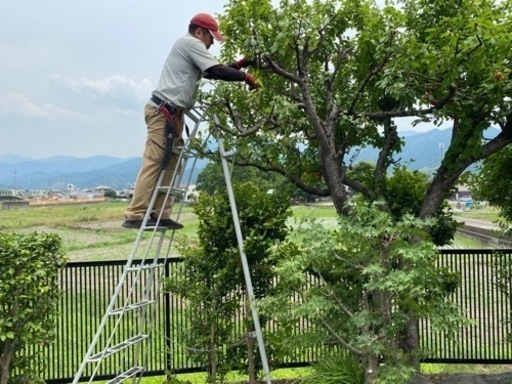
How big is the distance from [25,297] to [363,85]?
3.46m

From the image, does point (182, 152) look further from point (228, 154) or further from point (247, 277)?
point (247, 277)

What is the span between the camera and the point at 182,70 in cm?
402

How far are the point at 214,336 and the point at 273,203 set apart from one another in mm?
1367

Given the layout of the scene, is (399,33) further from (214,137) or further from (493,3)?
(214,137)

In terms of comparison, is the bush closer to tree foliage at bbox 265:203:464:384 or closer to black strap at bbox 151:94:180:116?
black strap at bbox 151:94:180:116

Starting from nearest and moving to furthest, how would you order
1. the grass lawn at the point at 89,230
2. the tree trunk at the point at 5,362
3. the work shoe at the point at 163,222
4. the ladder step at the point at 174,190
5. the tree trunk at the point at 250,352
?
the ladder step at the point at 174,190
the work shoe at the point at 163,222
the tree trunk at the point at 5,362
the tree trunk at the point at 250,352
the grass lawn at the point at 89,230

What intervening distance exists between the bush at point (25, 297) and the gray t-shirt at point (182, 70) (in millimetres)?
1734

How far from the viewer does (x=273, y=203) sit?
475 centimetres

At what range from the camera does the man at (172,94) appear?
3.93 meters

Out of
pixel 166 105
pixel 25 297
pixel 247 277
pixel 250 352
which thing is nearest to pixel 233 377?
pixel 250 352

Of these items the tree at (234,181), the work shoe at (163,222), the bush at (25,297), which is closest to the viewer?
the work shoe at (163,222)

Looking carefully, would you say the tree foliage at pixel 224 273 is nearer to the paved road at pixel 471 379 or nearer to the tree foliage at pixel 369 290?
the tree foliage at pixel 369 290

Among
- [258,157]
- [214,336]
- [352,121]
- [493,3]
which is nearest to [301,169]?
[258,157]

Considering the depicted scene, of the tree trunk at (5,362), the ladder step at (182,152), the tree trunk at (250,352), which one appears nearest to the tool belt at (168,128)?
the ladder step at (182,152)
